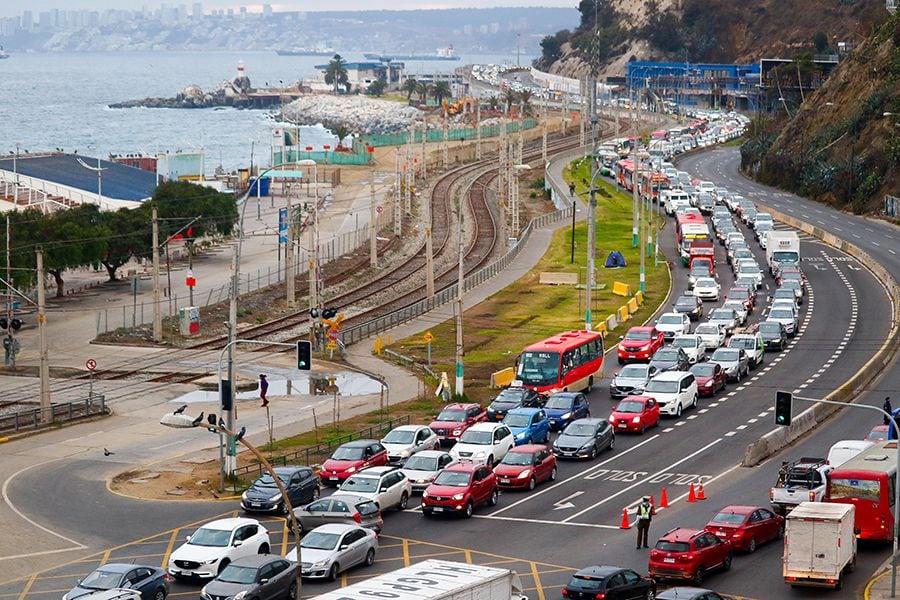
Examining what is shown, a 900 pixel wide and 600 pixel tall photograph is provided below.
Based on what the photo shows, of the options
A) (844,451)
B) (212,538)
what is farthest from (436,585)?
(844,451)

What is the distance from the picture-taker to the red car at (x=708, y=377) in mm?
60062

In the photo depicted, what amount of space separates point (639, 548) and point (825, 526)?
18.9ft

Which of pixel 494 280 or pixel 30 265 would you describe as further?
pixel 494 280

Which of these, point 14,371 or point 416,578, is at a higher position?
point 416,578

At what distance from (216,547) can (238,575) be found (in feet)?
10.2

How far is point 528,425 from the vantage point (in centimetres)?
5194

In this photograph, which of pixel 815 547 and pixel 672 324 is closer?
pixel 815 547

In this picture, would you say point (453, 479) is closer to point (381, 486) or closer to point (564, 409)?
point (381, 486)

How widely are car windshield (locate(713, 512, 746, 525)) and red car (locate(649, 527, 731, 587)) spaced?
200 centimetres

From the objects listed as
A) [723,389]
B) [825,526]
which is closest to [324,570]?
[825,526]

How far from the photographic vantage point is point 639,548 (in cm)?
3919

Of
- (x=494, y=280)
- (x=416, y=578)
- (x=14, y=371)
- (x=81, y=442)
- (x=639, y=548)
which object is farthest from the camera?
(x=494, y=280)

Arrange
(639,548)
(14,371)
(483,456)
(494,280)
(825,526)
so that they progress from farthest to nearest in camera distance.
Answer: (494,280)
(14,371)
(483,456)
(639,548)
(825,526)

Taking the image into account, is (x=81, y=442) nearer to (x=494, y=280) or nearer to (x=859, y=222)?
(x=494, y=280)
